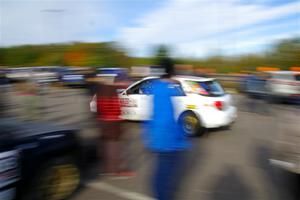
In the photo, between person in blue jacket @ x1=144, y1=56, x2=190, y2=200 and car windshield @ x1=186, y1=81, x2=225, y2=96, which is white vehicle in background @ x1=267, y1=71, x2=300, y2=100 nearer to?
car windshield @ x1=186, y1=81, x2=225, y2=96

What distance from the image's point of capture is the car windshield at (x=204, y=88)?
9.34 meters

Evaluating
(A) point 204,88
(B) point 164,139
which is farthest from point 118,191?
(A) point 204,88

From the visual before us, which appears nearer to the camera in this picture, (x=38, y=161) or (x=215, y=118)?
(x=38, y=161)

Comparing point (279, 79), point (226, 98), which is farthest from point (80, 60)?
point (226, 98)

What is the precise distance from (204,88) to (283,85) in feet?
27.6

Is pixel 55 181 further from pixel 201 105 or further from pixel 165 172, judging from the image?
pixel 201 105

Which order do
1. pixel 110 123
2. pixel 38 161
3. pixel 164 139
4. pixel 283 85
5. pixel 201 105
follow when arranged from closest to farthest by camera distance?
pixel 164 139, pixel 38 161, pixel 110 123, pixel 201 105, pixel 283 85

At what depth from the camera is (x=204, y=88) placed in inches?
370

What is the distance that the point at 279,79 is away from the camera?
16.7m

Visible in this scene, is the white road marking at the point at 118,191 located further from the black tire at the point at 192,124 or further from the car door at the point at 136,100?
the car door at the point at 136,100

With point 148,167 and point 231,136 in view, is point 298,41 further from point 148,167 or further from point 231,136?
point 148,167

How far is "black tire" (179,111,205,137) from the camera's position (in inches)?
364

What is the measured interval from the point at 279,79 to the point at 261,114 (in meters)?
3.52

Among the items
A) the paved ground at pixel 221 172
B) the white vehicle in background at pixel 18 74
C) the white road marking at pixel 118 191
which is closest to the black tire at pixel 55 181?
the paved ground at pixel 221 172
